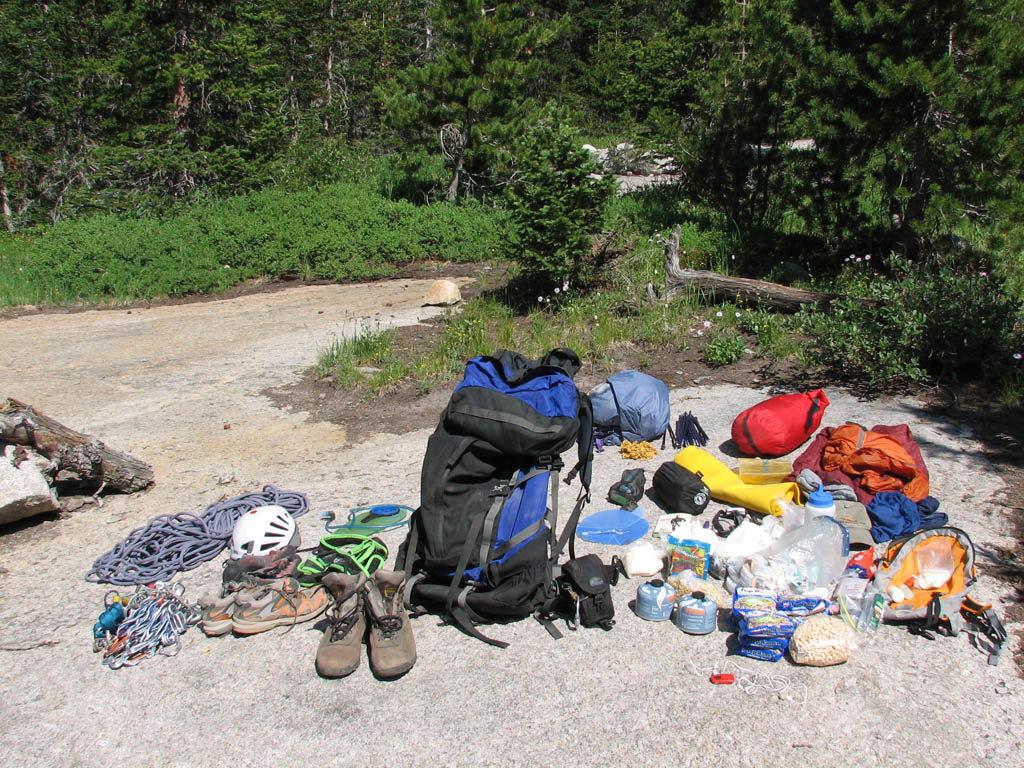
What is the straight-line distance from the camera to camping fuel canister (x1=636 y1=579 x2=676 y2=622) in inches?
150

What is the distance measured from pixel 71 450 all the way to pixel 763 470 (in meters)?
4.53

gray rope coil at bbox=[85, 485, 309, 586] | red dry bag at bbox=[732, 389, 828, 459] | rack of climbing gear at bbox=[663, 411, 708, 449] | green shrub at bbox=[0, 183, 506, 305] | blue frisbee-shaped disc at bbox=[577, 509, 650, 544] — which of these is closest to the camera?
gray rope coil at bbox=[85, 485, 309, 586]

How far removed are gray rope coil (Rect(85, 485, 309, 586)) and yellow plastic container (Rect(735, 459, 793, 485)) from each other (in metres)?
2.91

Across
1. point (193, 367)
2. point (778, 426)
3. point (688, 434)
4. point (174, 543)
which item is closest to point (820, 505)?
point (778, 426)

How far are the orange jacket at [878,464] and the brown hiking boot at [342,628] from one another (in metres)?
2.98

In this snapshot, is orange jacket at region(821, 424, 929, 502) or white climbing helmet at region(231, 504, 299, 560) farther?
orange jacket at region(821, 424, 929, 502)

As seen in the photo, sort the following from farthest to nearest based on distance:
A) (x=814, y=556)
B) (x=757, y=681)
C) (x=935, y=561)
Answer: (x=814, y=556)
(x=935, y=561)
(x=757, y=681)

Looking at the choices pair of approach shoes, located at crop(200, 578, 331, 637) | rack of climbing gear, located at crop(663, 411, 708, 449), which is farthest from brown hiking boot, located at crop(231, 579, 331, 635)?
rack of climbing gear, located at crop(663, 411, 708, 449)

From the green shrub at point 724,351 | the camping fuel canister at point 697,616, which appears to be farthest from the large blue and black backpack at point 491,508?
the green shrub at point 724,351

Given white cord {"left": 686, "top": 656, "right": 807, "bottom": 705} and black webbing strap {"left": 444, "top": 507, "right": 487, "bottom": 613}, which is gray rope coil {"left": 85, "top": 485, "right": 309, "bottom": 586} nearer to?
black webbing strap {"left": 444, "top": 507, "right": 487, "bottom": 613}

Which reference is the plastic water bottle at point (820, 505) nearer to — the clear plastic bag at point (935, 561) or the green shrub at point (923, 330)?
the clear plastic bag at point (935, 561)

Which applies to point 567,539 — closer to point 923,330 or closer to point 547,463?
point 547,463

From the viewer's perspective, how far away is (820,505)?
4227 millimetres

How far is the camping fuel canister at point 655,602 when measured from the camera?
381 centimetres
